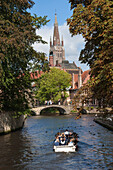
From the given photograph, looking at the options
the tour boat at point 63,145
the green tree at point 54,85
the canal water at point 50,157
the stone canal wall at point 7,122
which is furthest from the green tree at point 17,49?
the green tree at point 54,85

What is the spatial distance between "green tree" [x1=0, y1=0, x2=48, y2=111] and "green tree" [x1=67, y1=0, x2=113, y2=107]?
6190mm

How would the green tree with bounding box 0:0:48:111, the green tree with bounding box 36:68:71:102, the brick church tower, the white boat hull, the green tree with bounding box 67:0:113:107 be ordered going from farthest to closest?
the brick church tower, the green tree with bounding box 36:68:71:102, the green tree with bounding box 0:0:48:111, the white boat hull, the green tree with bounding box 67:0:113:107

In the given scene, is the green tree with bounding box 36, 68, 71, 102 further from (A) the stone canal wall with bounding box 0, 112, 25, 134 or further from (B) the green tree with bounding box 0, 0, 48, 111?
(B) the green tree with bounding box 0, 0, 48, 111

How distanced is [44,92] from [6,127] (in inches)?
2219

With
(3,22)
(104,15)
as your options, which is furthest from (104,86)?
(3,22)

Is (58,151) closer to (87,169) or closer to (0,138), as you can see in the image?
(87,169)

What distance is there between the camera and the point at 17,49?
23.5m

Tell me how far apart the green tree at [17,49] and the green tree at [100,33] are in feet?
20.3

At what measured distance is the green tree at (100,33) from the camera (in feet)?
54.9

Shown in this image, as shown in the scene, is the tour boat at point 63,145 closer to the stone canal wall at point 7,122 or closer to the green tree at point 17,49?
the green tree at point 17,49

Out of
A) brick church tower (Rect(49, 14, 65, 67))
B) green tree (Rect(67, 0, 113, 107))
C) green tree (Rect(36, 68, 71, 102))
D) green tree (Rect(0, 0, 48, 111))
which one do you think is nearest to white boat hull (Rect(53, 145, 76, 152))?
green tree (Rect(67, 0, 113, 107))

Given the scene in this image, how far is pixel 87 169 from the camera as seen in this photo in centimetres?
1647

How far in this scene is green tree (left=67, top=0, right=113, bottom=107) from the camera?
16719 millimetres

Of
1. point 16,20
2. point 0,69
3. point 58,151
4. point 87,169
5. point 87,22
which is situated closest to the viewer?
point 87,169
